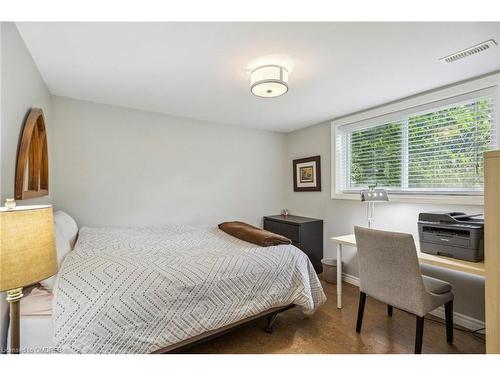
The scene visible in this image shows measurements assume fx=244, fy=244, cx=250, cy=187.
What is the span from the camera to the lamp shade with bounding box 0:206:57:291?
795 mm

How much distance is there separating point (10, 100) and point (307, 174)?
3.24m

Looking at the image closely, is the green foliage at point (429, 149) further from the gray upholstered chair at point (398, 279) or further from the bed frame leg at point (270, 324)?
the bed frame leg at point (270, 324)

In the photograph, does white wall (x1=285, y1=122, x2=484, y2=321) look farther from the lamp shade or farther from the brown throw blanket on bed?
the lamp shade

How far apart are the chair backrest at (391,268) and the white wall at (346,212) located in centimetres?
89

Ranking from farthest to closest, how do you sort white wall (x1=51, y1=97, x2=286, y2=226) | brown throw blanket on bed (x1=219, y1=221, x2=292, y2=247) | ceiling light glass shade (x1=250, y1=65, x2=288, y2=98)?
white wall (x1=51, y1=97, x2=286, y2=226) < brown throw blanket on bed (x1=219, y1=221, x2=292, y2=247) < ceiling light glass shade (x1=250, y1=65, x2=288, y2=98)

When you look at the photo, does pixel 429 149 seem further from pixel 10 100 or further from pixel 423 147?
pixel 10 100

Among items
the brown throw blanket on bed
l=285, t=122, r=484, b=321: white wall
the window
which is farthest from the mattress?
the window

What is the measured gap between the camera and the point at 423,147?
2.49 m

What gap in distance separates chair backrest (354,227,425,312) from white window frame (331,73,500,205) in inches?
36.8

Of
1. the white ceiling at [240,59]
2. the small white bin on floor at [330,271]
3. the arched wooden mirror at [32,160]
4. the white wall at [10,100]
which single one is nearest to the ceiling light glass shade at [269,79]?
the white ceiling at [240,59]

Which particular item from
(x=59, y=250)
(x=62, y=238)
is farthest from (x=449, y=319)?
(x=62, y=238)

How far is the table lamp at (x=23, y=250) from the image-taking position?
31.4 inches
